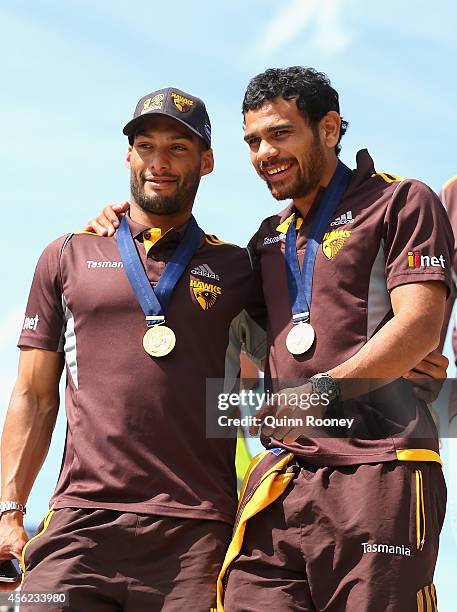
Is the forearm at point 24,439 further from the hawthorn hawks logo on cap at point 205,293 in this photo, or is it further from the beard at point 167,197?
A: the beard at point 167,197

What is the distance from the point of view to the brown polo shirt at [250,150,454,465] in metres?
5.07

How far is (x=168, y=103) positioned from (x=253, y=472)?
90.4 inches

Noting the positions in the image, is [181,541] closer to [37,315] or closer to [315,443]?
[315,443]

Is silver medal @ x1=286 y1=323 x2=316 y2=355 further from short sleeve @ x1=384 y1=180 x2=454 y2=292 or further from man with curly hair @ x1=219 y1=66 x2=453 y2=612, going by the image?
short sleeve @ x1=384 y1=180 x2=454 y2=292

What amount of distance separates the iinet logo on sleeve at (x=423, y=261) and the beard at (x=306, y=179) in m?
0.84

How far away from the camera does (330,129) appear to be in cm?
584

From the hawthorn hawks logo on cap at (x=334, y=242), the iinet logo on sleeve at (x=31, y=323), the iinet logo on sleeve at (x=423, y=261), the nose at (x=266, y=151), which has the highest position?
the nose at (x=266, y=151)

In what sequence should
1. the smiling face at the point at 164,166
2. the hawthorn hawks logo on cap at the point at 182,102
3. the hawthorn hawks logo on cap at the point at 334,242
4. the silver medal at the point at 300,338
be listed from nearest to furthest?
the silver medal at the point at 300,338, the hawthorn hawks logo on cap at the point at 334,242, the smiling face at the point at 164,166, the hawthorn hawks logo on cap at the point at 182,102

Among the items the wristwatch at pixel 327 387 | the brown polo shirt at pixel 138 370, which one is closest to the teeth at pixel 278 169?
the brown polo shirt at pixel 138 370

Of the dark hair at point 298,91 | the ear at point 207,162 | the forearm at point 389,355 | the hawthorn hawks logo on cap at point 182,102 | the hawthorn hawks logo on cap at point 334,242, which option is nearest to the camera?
the forearm at point 389,355

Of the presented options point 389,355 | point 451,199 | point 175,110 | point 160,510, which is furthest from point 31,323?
point 451,199

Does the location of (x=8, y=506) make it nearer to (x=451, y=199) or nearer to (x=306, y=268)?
(x=306, y=268)

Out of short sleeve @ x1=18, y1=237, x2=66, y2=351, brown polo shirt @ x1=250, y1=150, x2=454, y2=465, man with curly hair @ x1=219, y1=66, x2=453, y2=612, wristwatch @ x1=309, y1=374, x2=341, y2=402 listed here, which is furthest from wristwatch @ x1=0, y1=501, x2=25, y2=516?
wristwatch @ x1=309, y1=374, x2=341, y2=402

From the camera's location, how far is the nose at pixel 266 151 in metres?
5.64
